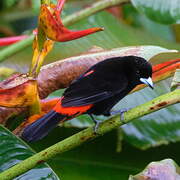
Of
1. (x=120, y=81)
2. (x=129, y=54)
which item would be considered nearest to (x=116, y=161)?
(x=120, y=81)

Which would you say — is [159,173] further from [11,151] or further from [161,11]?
[161,11]

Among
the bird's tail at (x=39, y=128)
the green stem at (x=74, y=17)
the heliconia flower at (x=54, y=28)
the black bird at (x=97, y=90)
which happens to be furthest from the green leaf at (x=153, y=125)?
the heliconia flower at (x=54, y=28)

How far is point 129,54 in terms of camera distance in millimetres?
1214

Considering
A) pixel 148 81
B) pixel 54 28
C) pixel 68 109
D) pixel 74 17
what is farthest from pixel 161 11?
pixel 54 28

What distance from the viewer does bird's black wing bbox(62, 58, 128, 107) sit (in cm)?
115

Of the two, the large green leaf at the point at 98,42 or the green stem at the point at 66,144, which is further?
the large green leaf at the point at 98,42

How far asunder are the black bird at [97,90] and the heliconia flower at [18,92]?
8 centimetres

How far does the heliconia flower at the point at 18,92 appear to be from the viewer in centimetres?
99

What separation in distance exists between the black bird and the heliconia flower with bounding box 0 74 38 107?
A: 0.26 ft

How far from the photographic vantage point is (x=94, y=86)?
1.20m

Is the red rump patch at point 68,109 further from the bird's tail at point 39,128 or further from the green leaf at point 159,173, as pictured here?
the green leaf at point 159,173

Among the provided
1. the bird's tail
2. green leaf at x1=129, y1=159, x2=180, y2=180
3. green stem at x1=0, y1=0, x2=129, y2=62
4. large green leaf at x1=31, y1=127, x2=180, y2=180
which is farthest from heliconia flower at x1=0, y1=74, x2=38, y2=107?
large green leaf at x1=31, y1=127, x2=180, y2=180

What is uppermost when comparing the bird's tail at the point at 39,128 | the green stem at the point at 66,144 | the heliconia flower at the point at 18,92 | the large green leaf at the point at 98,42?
the heliconia flower at the point at 18,92

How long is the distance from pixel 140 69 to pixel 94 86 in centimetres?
15
